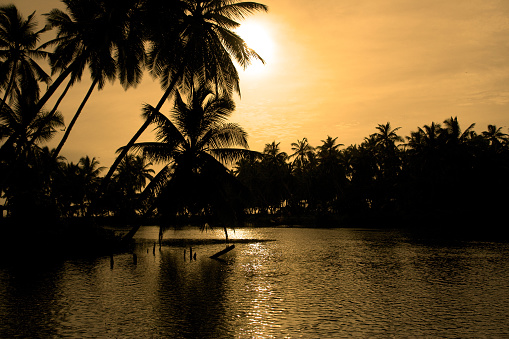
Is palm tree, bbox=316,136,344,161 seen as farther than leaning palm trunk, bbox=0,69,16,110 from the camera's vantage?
Yes

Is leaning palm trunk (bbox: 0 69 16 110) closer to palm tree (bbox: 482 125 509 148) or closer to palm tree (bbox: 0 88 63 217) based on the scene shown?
palm tree (bbox: 0 88 63 217)

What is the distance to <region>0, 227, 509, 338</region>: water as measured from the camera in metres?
12.5

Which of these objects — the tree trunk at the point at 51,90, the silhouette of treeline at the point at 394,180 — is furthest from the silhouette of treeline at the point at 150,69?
the silhouette of treeline at the point at 394,180

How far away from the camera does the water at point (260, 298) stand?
1246 cm

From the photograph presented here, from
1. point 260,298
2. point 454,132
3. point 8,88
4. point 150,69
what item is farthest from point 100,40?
point 454,132

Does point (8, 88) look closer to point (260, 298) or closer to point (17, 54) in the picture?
point (17, 54)

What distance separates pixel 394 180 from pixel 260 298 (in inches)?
2339

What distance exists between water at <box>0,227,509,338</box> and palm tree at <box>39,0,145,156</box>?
1245 cm

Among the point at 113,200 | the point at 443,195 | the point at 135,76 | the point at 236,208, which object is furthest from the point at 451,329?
the point at 113,200

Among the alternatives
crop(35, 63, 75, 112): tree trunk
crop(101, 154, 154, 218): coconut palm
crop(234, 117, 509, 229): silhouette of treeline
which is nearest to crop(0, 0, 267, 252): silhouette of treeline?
crop(35, 63, 75, 112): tree trunk

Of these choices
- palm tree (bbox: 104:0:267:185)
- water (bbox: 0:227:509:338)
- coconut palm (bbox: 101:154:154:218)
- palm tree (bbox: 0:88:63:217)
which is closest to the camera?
water (bbox: 0:227:509:338)

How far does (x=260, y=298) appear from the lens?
54.5 feet

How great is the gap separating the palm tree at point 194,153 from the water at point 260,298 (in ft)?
13.5

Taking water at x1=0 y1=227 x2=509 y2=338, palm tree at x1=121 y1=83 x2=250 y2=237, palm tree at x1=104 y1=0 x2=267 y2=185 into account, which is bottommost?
water at x1=0 y1=227 x2=509 y2=338
